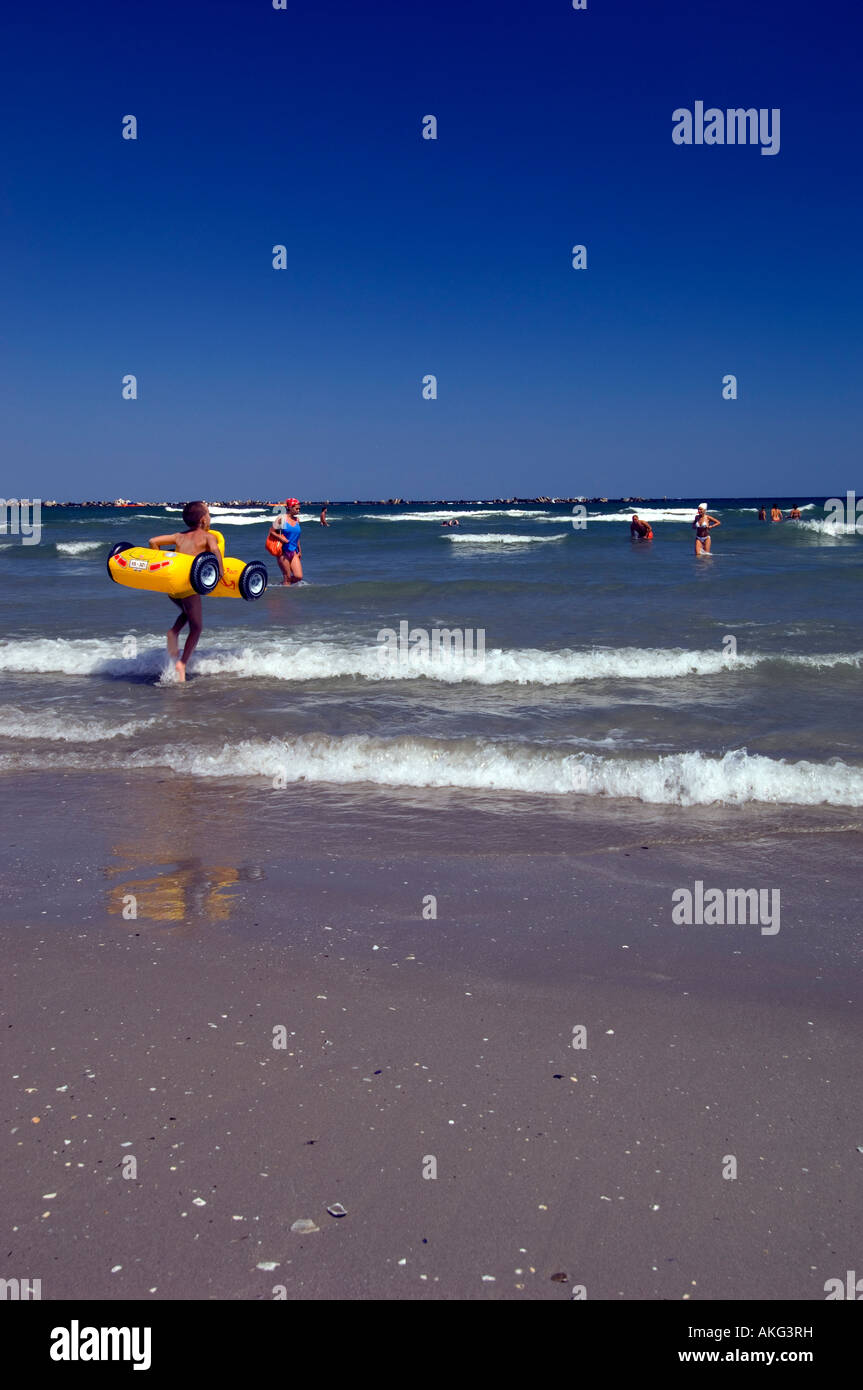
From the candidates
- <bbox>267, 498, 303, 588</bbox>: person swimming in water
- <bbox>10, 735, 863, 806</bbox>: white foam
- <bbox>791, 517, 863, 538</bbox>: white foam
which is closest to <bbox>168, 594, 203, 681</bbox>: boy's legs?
<bbox>10, 735, 863, 806</bbox>: white foam

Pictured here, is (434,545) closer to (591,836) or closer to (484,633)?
(484,633)

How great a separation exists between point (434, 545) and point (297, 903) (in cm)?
3656

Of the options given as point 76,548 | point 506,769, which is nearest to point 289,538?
point 506,769

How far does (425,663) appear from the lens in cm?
1041

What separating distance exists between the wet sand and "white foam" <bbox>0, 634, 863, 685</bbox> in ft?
16.9

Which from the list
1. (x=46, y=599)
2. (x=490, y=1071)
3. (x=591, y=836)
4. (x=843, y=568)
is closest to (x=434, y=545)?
(x=843, y=568)

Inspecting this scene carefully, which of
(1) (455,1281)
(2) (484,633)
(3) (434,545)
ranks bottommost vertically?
(1) (455,1281)

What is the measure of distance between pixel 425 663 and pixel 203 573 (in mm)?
2711

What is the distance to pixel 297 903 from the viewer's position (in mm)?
4211

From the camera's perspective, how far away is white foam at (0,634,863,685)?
32.9ft

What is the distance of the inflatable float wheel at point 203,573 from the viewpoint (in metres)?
9.49

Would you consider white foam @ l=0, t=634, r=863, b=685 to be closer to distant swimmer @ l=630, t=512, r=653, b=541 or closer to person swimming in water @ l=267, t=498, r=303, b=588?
person swimming in water @ l=267, t=498, r=303, b=588

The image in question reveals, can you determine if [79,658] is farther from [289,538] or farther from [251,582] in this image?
[289,538]

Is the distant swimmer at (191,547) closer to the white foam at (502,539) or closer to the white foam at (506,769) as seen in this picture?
the white foam at (506,769)
